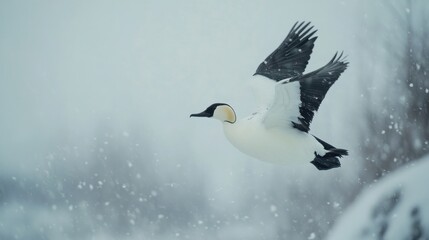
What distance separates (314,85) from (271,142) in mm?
265

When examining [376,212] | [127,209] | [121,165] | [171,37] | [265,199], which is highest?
[171,37]

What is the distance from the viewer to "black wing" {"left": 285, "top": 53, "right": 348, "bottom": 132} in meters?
1.70

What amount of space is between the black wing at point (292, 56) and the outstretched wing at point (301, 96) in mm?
226

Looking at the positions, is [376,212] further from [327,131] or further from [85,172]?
[85,172]

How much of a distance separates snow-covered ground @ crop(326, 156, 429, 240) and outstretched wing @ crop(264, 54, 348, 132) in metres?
0.92

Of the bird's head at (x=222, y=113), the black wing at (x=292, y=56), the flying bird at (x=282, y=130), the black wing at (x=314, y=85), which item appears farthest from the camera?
the black wing at (x=292, y=56)

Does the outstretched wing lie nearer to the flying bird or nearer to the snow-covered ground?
the flying bird

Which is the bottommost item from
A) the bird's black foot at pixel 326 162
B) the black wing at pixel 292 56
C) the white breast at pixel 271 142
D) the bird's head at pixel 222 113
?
the bird's black foot at pixel 326 162

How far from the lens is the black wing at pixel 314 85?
1.70 meters

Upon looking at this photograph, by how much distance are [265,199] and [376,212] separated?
0.50m

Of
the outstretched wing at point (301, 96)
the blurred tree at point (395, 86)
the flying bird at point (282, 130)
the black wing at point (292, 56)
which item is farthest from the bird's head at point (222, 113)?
the blurred tree at point (395, 86)

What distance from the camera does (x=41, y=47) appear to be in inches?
110

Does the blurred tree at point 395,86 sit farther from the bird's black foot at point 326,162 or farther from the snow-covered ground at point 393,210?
the bird's black foot at point 326,162

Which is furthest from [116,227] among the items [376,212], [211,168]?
[376,212]
